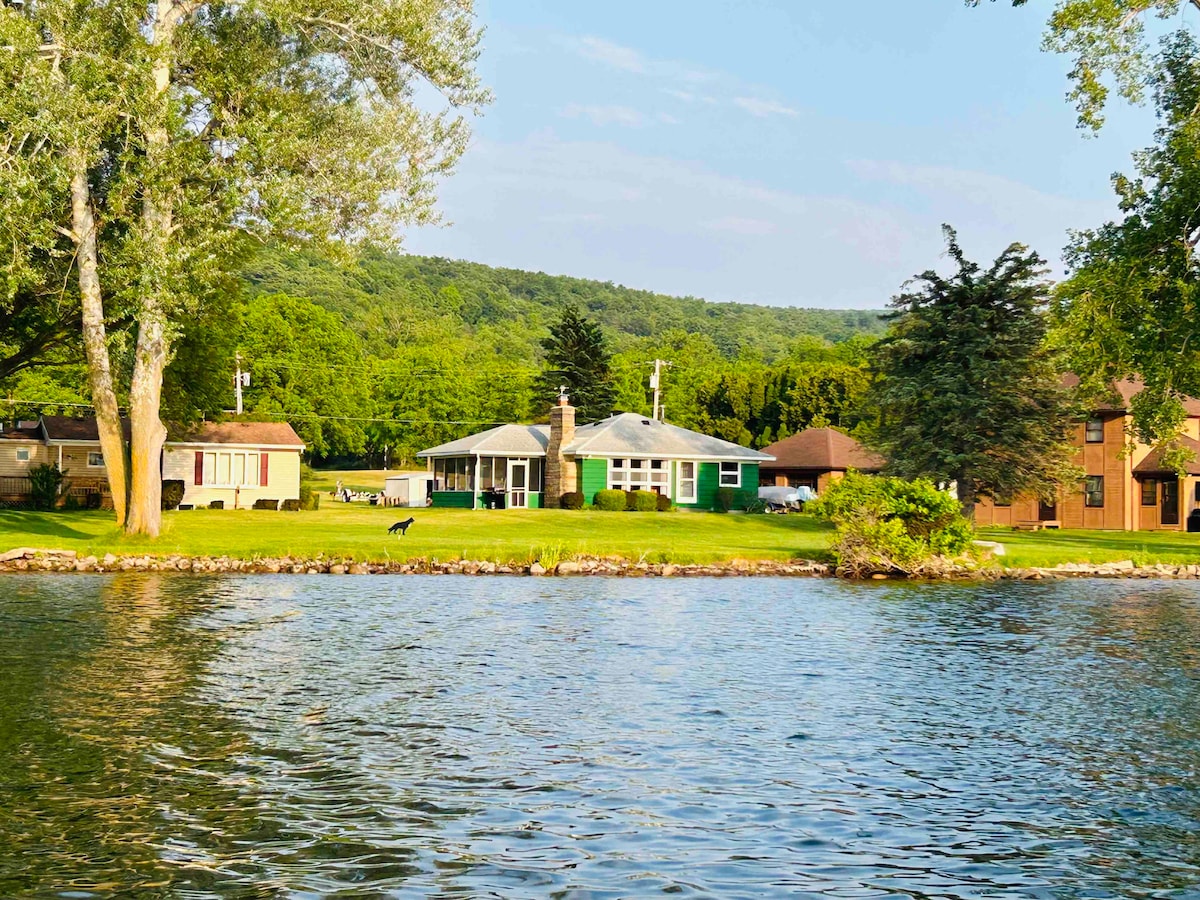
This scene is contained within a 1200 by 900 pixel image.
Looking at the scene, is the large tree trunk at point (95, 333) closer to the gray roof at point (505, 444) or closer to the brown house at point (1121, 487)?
the gray roof at point (505, 444)

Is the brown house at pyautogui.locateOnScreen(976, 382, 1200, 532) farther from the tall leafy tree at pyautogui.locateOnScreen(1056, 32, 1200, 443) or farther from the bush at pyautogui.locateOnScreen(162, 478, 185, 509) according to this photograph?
the bush at pyautogui.locateOnScreen(162, 478, 185, 509)

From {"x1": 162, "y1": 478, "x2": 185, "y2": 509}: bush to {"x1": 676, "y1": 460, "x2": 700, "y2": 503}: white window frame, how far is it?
2198cm

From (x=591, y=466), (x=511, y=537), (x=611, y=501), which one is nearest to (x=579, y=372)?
(x=591, y=466)

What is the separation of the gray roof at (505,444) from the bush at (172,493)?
1281 cm

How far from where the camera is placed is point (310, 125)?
3469cm

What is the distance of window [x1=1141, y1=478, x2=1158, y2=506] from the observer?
187 ft

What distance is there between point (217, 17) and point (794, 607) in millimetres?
23171

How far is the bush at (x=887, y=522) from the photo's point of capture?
32719 millimetres

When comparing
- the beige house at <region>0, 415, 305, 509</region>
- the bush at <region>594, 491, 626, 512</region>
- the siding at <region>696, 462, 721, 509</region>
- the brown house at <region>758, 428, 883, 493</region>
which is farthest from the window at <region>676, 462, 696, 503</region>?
the beige house at <region>0, 415, 305, 509</region>

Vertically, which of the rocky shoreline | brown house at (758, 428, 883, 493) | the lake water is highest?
brown house at (758, 428, 883, 493)

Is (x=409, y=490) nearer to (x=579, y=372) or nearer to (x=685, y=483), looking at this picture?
(x=685, y=483)

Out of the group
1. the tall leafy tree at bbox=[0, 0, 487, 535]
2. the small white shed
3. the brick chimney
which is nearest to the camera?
the tall leafy tree at bbox=[0, 0, 487, 535]

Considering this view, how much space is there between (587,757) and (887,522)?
2229cm

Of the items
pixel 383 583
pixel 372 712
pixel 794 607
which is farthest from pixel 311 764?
pixel 383 583
